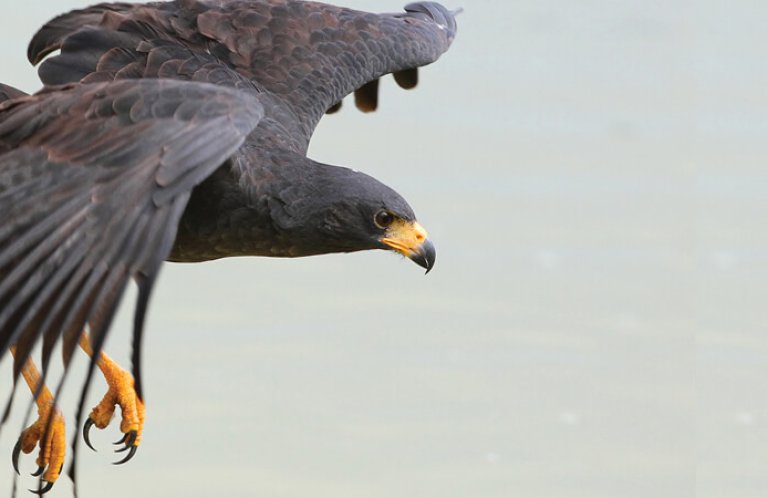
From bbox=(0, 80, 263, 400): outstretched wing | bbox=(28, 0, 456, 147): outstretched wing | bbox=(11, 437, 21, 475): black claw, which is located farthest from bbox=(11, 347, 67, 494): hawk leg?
bbox=(28, 0, 456, 147): outstretched wing

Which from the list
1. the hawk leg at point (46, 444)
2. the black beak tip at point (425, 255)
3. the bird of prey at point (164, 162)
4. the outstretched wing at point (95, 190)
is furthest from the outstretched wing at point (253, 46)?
the hawk leg at point (46, 444)

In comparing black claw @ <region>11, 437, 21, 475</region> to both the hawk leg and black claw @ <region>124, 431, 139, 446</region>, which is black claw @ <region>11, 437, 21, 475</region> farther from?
black claw @ <region>124, 431, 139, 446</region>

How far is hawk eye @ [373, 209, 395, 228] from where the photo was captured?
812cm

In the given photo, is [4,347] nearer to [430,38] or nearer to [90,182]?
[90,182]

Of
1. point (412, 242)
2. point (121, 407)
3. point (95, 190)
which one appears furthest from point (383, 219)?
point (95, 190)

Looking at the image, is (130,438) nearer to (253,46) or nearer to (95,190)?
(95,190)

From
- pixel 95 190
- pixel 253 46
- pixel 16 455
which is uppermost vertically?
pixel 95 190

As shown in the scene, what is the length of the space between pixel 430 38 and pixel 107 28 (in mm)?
1744

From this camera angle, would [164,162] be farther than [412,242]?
No

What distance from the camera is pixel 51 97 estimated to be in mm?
7566

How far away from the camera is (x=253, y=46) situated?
9047 millimetres

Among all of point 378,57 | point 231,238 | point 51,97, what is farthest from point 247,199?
point 378,57

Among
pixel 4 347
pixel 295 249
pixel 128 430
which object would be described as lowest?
pixel 128 430

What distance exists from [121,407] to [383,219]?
4.29ft
